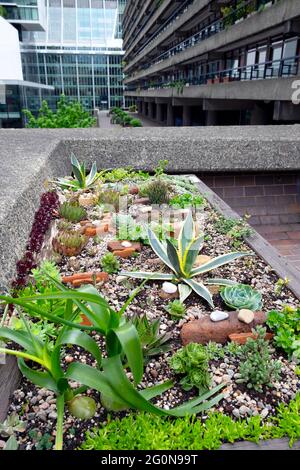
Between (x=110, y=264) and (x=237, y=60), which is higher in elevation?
(x=237, y=60)

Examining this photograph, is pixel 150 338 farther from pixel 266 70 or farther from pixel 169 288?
pixel 266 70

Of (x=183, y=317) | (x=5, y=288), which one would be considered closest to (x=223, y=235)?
(x=183, y=317)

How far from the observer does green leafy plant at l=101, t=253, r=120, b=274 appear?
2.99 m

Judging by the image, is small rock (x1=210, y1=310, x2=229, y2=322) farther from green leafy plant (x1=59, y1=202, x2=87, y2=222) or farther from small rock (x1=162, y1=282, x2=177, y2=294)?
green leafy plant (x1=59, y1=202, x2=87, y2=222)

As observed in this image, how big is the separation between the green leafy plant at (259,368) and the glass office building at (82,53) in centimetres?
8055

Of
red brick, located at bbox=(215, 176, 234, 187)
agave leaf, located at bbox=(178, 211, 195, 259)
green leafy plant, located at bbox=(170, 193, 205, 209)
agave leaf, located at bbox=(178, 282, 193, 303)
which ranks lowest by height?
agave leaf, located at bbox=(178, 282, 193, 303)

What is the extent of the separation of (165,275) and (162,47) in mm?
45343

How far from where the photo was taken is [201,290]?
2691mm

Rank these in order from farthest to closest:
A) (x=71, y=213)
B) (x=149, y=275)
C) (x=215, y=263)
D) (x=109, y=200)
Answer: (x=109, y=200) → (x=71, y=213) → (x=215, y=263) → (x=149, y=275)

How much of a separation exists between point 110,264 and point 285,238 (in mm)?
3349

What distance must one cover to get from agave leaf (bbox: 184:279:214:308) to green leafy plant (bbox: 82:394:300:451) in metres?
0.89

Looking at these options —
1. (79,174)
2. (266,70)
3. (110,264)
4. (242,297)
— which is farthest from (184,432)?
(266,70)

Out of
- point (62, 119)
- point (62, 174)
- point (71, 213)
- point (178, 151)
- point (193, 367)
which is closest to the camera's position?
point (193, 367)

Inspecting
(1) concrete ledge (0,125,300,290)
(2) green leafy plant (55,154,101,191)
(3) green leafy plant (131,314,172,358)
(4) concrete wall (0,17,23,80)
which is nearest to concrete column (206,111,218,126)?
(4) concrete wall (0,17,23,80)
